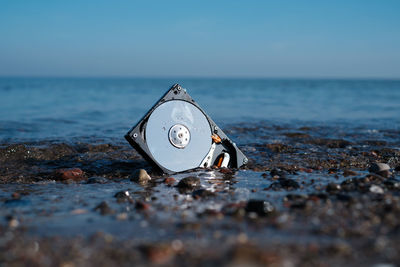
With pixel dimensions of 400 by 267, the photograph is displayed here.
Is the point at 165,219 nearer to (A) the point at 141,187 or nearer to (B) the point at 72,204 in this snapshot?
(B) the point at 72,204

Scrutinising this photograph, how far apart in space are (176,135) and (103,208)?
189 centimetres

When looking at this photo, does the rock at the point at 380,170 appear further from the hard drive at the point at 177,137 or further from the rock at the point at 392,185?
the hard drive at the point at 177,137

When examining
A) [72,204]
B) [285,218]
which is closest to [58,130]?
[72,204]

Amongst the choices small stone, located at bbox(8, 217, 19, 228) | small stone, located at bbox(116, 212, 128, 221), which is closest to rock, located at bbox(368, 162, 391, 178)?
small stone, located at bbox(116, 212, 128, 221)

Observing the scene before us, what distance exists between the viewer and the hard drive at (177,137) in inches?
212

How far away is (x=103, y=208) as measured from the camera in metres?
3.76

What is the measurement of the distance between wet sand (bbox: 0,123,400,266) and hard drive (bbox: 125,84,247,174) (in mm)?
199

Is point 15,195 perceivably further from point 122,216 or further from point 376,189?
point 376,189

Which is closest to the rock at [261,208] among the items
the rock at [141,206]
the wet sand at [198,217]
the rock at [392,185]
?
the wet sand at [198,217]

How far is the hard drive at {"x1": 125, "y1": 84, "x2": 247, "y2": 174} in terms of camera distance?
17.6ft

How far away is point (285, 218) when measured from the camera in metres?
3.38

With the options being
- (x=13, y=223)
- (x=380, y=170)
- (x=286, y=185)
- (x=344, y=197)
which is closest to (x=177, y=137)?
(x=286, y=185)

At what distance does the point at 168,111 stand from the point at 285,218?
265 cm

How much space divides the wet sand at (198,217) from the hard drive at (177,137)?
7.8 inches
